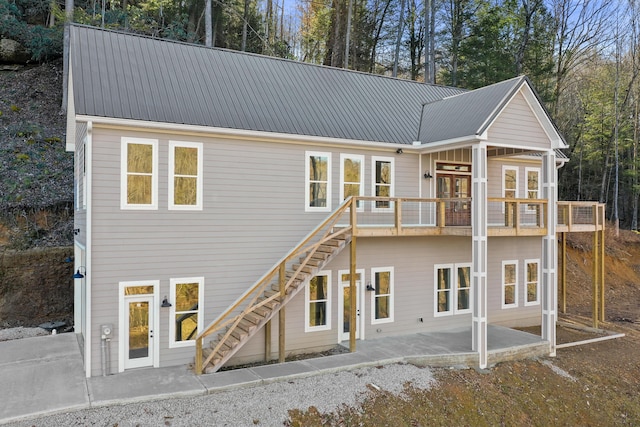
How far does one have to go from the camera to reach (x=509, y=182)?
15.6 meters

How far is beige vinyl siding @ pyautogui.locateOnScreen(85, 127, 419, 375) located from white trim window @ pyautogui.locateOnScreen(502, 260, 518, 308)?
6.87 metres

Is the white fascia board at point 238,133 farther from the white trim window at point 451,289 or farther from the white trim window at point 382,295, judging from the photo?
the white trim window at point 451,289

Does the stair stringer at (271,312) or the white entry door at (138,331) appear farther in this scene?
the white entry door at (138,331)

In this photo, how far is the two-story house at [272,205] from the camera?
9.91 m

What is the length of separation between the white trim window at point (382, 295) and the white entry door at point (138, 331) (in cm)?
612

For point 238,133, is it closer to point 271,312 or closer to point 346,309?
point 271,312

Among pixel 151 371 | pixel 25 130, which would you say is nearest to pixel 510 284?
pixel 151 371

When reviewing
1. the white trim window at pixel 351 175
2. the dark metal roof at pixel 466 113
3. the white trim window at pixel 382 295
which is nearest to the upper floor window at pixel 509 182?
the dark metal roof at pixel 466 113

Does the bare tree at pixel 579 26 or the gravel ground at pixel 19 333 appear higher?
the bare tree at pixel 579 26

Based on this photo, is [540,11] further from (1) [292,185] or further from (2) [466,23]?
(1) [292,185]

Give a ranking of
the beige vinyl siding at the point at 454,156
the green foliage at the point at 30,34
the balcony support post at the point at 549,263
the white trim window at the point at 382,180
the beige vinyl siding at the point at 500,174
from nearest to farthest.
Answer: the balcony support post at the point at 549,263
the white trim window at the point at 382,180
the beige vinyl siding at the point at 454,156
the beige vinyl siding at the point at 500,174
the green foliage at the point at 30,34

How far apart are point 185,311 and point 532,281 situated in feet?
40.6

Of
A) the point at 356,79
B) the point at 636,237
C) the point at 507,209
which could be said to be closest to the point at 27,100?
the point at 356,79

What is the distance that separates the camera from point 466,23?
93.4ft
